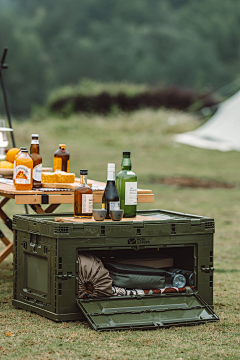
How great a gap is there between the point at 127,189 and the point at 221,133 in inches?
403

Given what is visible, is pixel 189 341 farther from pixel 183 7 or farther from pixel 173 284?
pixel 183 7

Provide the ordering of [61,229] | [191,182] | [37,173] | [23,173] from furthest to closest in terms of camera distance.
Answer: [191,182], [37,173], [23,173], [61,229]

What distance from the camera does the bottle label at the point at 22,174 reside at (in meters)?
3.34

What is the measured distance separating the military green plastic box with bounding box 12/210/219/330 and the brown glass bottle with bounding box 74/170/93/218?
0.18 meters

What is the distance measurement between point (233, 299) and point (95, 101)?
16706 mm

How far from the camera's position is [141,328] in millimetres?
2922

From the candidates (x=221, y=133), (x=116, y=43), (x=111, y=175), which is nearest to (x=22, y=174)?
(x=111, y=175)

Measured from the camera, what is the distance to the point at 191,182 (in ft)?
35.7

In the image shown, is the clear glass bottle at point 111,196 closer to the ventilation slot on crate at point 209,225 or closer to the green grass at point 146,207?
the ventilation slot on crate at point 209,225

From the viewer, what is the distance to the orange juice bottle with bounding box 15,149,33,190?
11.0 feet

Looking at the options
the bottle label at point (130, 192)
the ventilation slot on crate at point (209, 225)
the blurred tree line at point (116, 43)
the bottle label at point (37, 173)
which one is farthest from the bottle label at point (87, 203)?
the blurred tree line at point (116, 43)

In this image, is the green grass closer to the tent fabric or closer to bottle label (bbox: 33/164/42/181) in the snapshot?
the tent fabric

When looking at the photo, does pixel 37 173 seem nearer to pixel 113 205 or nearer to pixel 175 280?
pixel 113 205

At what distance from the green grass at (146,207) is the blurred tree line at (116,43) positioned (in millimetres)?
22687
